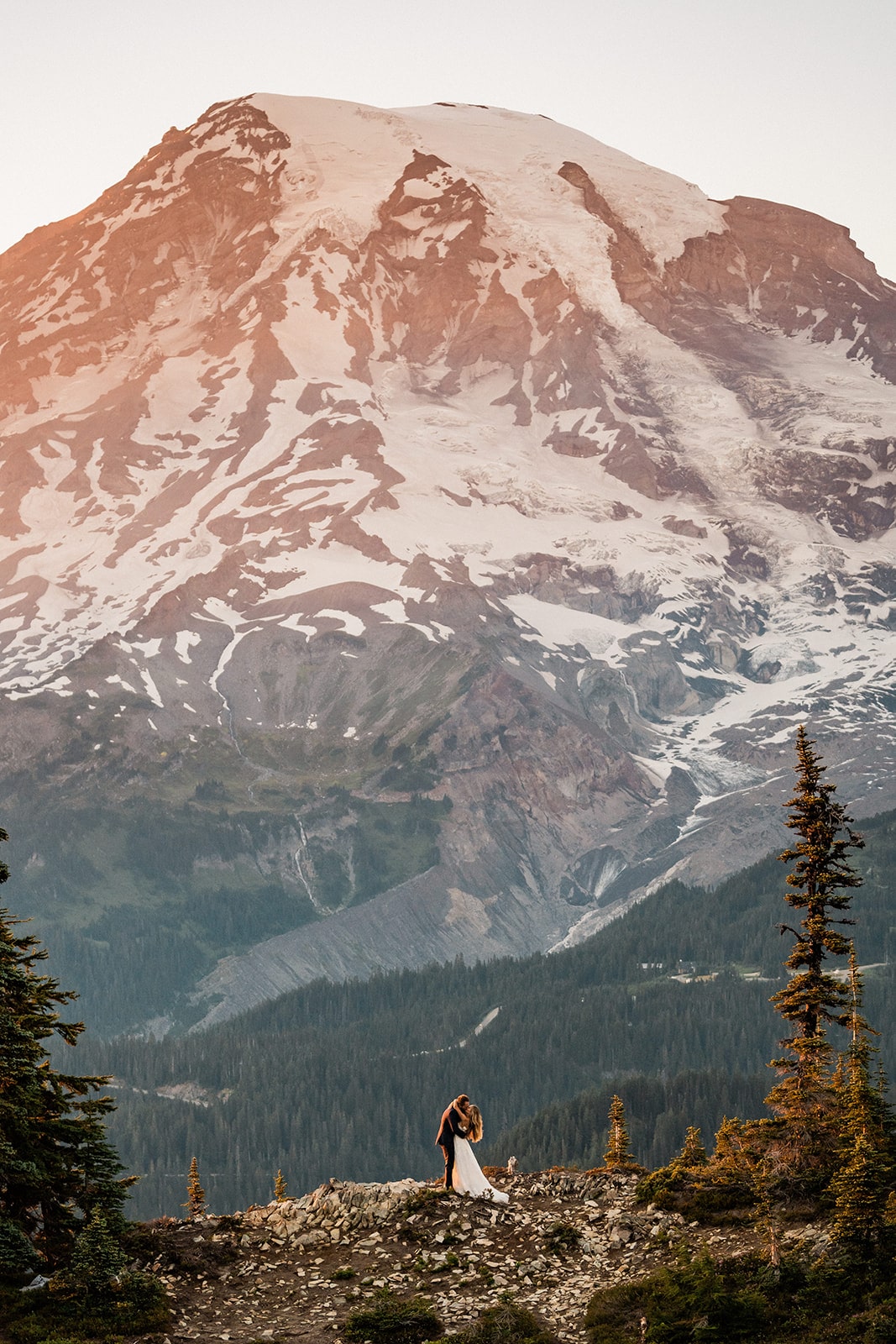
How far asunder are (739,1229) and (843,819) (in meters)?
16.6

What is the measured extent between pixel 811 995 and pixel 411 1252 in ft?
57.0

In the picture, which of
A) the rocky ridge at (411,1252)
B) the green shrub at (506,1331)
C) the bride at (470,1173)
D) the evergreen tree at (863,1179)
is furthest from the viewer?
the bride at (470,1173)

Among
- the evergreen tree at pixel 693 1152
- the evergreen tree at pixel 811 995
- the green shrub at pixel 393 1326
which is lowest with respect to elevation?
the green shrub at pixel 393 1326

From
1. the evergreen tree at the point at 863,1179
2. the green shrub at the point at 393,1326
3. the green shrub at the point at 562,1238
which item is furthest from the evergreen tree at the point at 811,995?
the green shrub at the point at 393,1326

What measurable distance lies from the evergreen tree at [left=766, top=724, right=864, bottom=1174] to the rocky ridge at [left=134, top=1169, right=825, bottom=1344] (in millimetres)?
3610

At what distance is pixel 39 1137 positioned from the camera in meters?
53.7

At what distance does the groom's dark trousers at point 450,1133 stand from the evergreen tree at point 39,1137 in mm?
11725

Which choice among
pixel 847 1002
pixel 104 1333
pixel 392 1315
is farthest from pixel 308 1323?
pixel 847 1002

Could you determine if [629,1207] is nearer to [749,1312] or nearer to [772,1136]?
[772,1136]

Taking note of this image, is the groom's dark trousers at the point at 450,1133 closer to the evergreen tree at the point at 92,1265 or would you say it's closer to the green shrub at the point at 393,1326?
the green shrub at the point at 393,1326

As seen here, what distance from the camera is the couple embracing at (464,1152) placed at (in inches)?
2395

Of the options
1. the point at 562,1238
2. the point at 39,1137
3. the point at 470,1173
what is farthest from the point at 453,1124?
the point at 39,1137

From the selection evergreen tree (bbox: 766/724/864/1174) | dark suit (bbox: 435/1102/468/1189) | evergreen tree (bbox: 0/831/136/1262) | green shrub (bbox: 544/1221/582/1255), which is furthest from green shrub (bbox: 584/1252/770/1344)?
evergreen tree (bbox: 0/831/136/1262)

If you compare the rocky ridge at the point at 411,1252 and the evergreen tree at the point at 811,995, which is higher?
the evergreen tree at the point at 811,995
